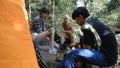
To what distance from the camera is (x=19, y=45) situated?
9.95ft

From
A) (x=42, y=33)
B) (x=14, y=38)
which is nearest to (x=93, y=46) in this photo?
(x=42, y=33)

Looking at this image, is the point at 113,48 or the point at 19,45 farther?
the point at 113,48

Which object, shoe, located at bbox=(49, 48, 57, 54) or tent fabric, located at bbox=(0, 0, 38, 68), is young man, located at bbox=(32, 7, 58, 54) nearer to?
shoe, located at bbox=(49, 48, 57, 54)

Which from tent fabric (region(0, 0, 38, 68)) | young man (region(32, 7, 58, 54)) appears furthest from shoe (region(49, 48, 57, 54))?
tent fabric (region(0, 0, 38, 68))

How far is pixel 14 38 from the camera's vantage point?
3.00 metres

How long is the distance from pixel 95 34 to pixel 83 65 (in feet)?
1.87

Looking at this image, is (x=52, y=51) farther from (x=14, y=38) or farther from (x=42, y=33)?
(x=14, y=38)

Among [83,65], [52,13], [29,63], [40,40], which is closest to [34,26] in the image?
[40,40]

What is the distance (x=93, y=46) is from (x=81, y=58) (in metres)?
0.32

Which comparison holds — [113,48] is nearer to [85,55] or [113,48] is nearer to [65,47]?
[85,55]

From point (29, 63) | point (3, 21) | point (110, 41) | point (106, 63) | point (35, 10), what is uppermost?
point (3, 21)

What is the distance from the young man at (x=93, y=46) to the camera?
16.9ft

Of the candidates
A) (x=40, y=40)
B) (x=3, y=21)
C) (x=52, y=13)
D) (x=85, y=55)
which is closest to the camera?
(x=3, y=21)

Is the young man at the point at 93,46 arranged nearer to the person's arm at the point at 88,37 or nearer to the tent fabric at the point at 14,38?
the person's arm at the point at 88,37
